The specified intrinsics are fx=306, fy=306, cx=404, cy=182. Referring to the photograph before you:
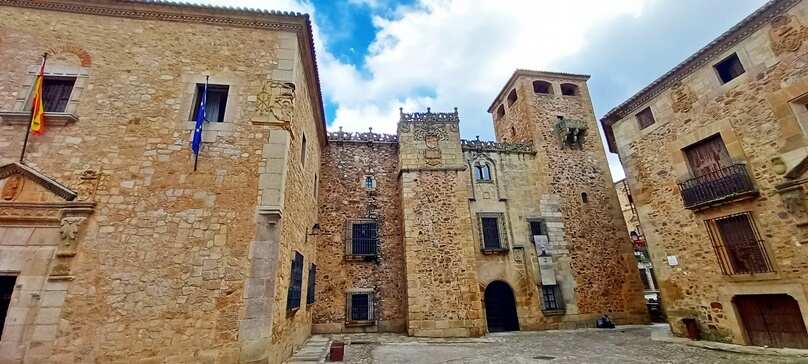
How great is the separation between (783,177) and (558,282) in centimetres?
750

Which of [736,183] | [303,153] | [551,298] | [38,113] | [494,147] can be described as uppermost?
[494,147]

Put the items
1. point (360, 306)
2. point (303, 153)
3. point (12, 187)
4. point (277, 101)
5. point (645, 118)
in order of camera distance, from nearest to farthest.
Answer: point (12, 187) < point (277, 101) < point (303, 153) < point (645, 118) < point (360, 306)

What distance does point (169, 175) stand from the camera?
606cm

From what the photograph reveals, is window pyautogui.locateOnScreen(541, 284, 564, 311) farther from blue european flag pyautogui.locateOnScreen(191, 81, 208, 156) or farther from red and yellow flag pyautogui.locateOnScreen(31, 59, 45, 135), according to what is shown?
red and yellow flag pyautogui.locateOnScreen(31, 59, 45, 135)

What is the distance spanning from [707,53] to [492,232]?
897 centimetres

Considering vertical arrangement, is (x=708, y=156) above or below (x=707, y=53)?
below

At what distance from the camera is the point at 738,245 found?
8.25 metres

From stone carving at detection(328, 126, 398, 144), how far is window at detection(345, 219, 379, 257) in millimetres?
3775

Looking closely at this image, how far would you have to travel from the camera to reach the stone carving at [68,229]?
5.48 metres

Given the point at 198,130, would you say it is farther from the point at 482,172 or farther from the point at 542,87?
the point at 542,87

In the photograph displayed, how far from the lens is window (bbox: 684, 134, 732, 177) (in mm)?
8789

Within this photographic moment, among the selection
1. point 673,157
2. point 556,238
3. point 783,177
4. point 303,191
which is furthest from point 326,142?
point 783,177

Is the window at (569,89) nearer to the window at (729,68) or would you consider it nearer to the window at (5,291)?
the window at (729,68)

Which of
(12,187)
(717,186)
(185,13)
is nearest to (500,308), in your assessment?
(717,186)
